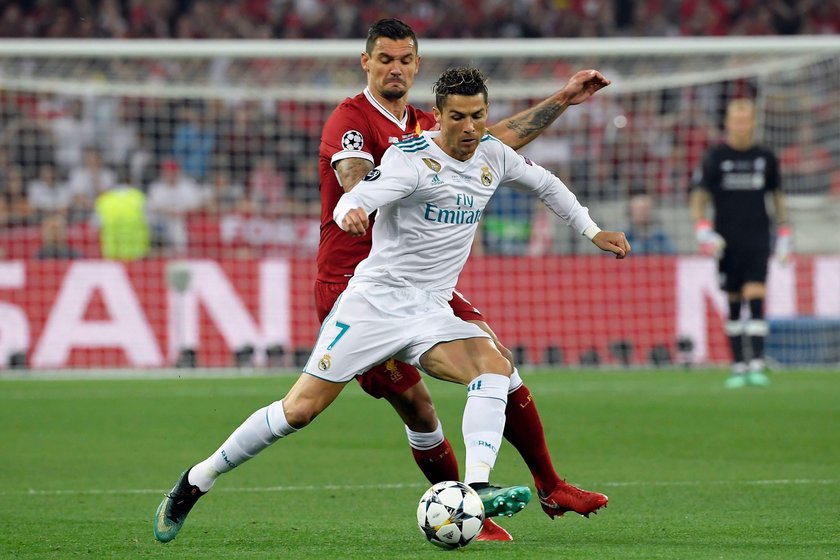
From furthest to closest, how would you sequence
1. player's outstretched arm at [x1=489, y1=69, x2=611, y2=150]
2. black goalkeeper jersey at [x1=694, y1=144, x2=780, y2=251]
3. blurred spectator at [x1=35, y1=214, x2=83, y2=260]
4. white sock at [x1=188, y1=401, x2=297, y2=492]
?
blurred spectator at [x1=35, y1=214, x2=83, y2=260] < black goalkeeper jersey at [x1=694, y1=144, x2=780, y2=251] < player's outstretched arm at [x1=489, y1=69, x2=611, y2=150] < white sock at [x1=188, y1=401, x2=297, y2=492]

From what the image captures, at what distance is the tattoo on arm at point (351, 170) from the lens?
20.7 ft

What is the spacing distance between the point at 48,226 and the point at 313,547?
468 inches

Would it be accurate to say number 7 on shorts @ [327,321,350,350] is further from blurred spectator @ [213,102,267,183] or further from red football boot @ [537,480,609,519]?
blurred spectator @ [213,102,267,183]

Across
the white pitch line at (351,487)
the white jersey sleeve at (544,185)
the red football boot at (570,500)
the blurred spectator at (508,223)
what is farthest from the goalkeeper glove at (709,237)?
the red football boot at (570,500)

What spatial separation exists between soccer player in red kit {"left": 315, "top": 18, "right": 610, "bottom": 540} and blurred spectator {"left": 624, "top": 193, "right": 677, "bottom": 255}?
1025 centimetres

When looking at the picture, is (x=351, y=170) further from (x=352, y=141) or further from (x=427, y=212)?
(x=427, y=212)

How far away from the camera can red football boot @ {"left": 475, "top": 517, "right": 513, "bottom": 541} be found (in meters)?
6.06

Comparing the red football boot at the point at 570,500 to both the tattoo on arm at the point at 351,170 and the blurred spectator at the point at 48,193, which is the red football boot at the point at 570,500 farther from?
the blurred spectator at the point at 48,193

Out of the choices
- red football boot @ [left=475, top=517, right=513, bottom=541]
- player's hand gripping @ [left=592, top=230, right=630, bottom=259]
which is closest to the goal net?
player's hand gripping @ [left=592, top=230, right=630, bottom=259]

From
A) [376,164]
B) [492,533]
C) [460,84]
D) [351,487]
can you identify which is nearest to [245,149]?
[351,487]

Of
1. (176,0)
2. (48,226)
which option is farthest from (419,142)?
(176,0)

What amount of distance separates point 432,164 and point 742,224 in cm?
859

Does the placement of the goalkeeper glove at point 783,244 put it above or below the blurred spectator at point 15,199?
below

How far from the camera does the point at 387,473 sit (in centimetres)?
866
